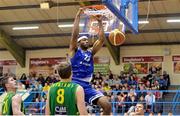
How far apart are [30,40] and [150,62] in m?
8.18

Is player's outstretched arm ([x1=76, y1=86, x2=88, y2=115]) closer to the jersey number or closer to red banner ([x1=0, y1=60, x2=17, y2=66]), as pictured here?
the jersey number

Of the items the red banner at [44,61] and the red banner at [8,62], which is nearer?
the red banner at [44,61]

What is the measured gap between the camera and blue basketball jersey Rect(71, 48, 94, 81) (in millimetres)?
7504

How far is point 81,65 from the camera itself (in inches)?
296

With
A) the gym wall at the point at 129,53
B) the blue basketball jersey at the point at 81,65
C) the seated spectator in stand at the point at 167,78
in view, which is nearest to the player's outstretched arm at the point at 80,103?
the blue basketball jersey at the point at 81,65

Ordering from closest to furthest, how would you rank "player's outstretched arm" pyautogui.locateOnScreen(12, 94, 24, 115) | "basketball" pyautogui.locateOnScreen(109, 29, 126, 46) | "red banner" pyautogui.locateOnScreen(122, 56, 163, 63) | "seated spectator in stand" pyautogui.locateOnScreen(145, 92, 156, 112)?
"player's outstretched arm" pyautogui.locateOnScreen(12, 94, 24, 115) < "basketball" pyautogui.locateOnScreen(109, 29, 126, 46) < "seated spectator in stand" pyautogui.locateOnScreen(145, 92, 156, 112) < "red banner" pyautogui.locateOnScreen(122, 56, 163, 63)

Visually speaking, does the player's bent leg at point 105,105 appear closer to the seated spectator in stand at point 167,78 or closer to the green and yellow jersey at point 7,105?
the green and yellow jersey at point 7,105

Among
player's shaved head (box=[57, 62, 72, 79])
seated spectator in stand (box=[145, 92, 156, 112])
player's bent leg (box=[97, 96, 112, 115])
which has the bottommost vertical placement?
seated spectator in stand (box=[145, 92, 156, 112])

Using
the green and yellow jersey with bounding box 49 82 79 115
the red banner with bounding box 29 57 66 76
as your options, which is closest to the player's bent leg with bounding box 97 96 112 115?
the green and yellow jersey with bounding box 49 82 79 115

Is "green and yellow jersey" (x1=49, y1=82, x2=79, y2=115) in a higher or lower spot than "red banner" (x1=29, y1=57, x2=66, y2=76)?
lower

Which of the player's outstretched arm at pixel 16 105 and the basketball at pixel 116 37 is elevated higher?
the basketball at pixel 116 37

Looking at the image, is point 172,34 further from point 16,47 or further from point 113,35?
point 113,35

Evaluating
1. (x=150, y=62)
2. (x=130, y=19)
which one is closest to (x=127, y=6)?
(x=130, y=19)

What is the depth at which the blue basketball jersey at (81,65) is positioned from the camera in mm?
7504
